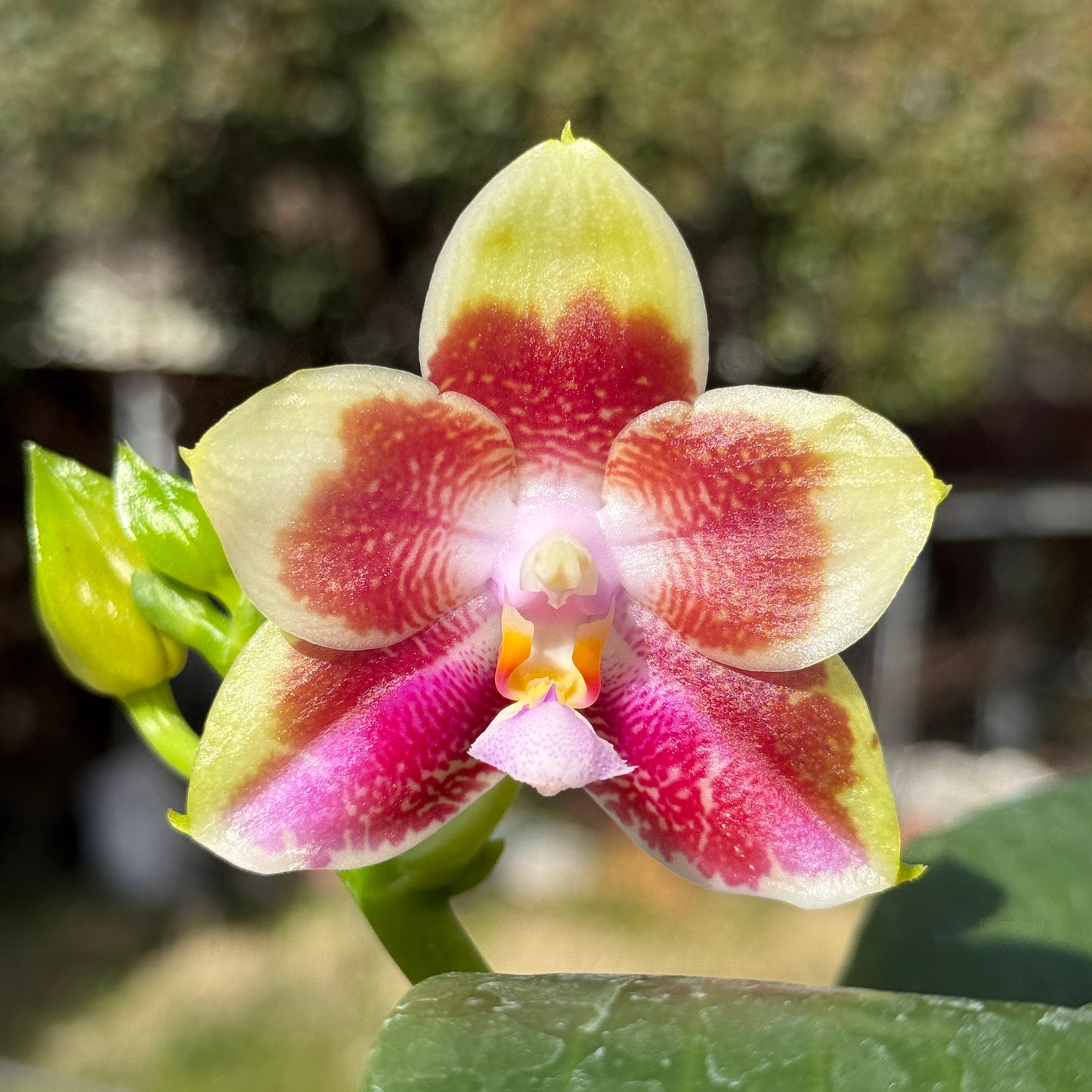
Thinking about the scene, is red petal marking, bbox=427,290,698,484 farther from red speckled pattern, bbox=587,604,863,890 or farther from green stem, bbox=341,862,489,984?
green stem, bbox=341,862,489,984

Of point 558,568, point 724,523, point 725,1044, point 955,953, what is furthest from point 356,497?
point 955,953

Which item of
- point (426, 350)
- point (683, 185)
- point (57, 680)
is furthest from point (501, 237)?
point (57, 680)

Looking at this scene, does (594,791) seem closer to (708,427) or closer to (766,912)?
(708,427)

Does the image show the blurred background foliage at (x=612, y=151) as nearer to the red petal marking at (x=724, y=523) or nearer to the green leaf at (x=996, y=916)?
the green leaf at (x=996, y=916)

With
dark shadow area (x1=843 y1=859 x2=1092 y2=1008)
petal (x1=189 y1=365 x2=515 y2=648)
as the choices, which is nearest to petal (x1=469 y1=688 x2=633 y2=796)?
petal (x1=189 y1=365 x2=515 y2=648)

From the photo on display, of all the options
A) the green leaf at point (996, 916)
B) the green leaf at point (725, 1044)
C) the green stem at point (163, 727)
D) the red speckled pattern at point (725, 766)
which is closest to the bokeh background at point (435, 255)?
the green leaf at point (996, 916)

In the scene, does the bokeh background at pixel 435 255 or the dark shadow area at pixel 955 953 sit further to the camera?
the bokeh background at pixel 435 255
